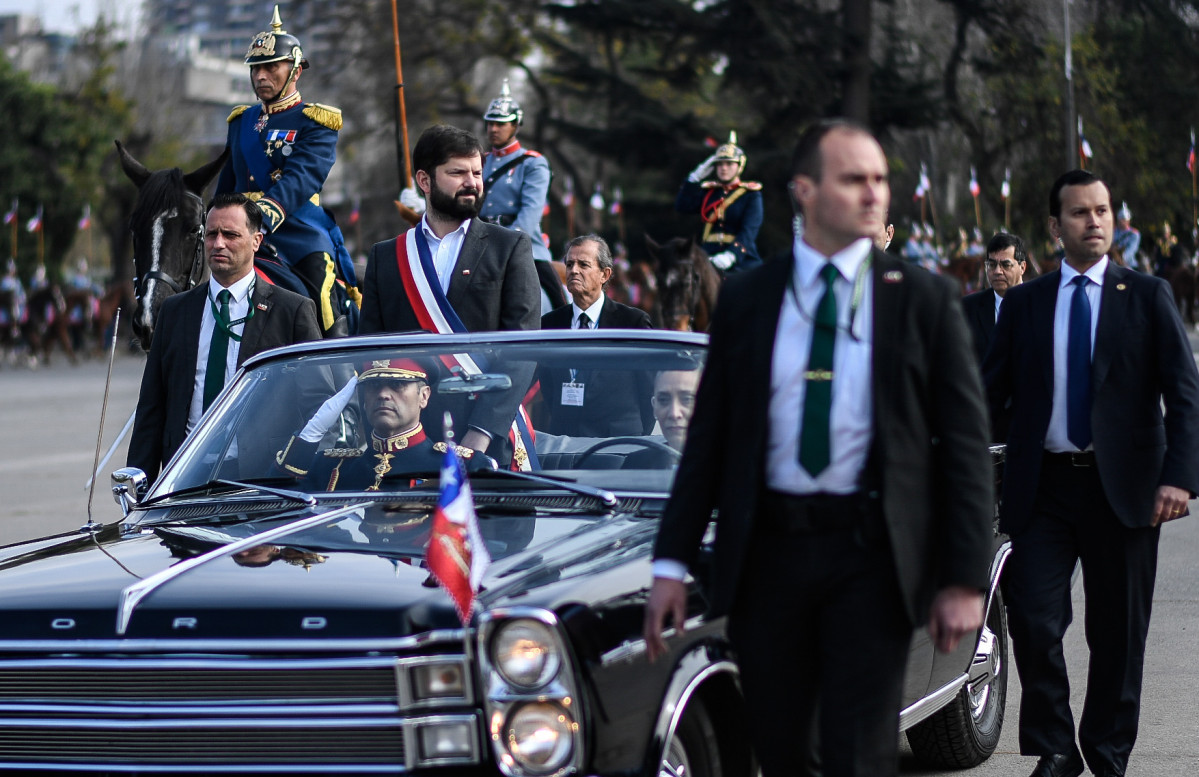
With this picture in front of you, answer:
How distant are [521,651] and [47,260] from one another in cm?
5559

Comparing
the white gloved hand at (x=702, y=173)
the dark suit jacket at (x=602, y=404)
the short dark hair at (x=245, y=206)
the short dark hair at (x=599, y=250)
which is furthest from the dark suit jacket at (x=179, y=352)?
the white gloved hand at (x=702, y=173)

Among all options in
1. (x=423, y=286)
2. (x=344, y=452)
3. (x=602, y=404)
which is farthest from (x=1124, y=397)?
(x=423, y=286)

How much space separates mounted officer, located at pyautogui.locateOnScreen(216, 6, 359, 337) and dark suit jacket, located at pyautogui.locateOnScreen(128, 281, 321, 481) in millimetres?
1775

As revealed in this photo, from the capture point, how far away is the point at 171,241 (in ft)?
28.8

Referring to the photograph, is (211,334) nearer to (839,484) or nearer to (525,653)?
(525,653)

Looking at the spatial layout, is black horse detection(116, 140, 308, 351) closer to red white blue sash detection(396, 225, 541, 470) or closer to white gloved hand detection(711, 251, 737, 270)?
red white blue sash detection(396, 225, 541, 470)

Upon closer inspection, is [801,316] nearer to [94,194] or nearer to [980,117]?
[980,117]

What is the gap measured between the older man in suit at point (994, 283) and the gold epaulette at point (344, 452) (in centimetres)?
451

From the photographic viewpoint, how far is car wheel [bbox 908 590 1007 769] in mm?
5832

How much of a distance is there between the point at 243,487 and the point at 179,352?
222 cm

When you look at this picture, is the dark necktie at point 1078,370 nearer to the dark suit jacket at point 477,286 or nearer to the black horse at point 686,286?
the dark suit jacket at point 477,286

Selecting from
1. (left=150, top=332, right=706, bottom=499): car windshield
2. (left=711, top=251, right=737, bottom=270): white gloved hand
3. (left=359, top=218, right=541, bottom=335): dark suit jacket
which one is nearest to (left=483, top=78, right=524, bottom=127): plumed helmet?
(left=359, top=218, right=541, bottom=335): dark suit jacket

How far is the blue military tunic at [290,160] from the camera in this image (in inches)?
360

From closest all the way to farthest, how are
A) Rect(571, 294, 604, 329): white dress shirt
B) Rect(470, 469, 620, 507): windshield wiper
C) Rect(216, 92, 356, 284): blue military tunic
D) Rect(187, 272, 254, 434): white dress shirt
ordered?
1. Rect(470, 469, 620, 507): windshield wiper
2. Rect(187, 272, 254, 434): white dress shirt
3. Rect(216, 92, 356, 284): blue military tunic
4. Rect(571, 294, 604, 329): white dress shirt
